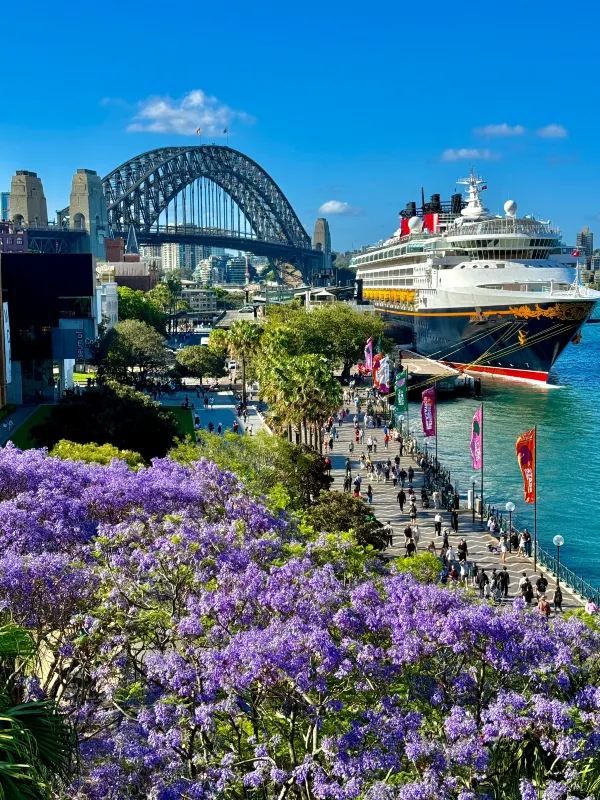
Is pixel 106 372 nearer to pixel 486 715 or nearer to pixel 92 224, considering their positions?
pixel 486 715

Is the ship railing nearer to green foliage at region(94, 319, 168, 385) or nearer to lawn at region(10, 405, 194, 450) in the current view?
lawn at region(10, 405, 194, 450)

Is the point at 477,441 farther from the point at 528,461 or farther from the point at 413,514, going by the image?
the point at 528,461

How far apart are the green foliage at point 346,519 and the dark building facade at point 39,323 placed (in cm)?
3979

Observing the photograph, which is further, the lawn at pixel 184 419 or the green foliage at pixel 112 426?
the lawn at pixel 184 419

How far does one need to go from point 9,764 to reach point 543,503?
4087 cm

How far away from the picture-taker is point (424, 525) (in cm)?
4022

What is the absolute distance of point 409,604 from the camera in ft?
49.1

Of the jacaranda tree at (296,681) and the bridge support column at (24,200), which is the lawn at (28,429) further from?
the bridge support column at (24,200)

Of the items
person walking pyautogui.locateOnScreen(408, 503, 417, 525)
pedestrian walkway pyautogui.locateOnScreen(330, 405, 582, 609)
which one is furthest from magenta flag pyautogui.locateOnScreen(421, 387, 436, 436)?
person walking pyautogui.locateOnScreen(408, 503, 417, 525)

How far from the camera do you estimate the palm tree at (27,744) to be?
8.53 metres

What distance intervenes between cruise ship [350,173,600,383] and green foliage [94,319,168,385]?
30.6 metres

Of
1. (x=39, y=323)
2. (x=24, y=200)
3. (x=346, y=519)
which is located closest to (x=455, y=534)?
(x=346, y=519)

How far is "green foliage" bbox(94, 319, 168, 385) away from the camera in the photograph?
→ 8100cm

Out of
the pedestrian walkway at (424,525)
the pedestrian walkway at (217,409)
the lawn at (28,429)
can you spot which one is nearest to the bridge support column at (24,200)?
the pedestrian walkway at (217,409)
